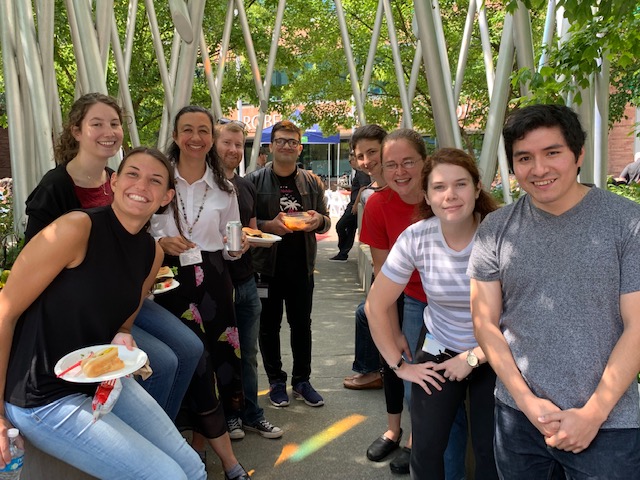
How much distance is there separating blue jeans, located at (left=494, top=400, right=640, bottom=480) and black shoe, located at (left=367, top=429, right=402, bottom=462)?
1.70 meters

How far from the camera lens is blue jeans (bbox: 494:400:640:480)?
6.23ft

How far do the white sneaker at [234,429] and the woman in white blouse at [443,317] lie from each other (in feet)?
5.54

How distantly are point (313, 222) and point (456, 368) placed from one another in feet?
6.52

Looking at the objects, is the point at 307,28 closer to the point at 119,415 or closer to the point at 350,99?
the point at 350,99

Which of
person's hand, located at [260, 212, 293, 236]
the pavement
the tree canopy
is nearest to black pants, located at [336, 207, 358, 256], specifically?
the tree canopy

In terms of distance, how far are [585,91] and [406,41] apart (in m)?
12.6

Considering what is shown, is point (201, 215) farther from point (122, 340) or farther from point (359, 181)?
point (359, 181)

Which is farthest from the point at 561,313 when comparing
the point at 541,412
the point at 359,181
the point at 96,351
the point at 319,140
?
→ the point at 319,140

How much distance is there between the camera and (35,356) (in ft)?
7.20

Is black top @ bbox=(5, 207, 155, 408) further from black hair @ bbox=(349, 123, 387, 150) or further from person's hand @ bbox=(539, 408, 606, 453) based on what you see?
black hair @ bbox=(349, 123, 387, 150)

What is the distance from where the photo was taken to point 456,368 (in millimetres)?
2537

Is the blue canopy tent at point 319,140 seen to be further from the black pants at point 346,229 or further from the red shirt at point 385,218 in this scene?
the red shirt at point 385,218

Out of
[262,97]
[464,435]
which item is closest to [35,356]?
[464,435]

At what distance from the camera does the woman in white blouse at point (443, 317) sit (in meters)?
2.55
